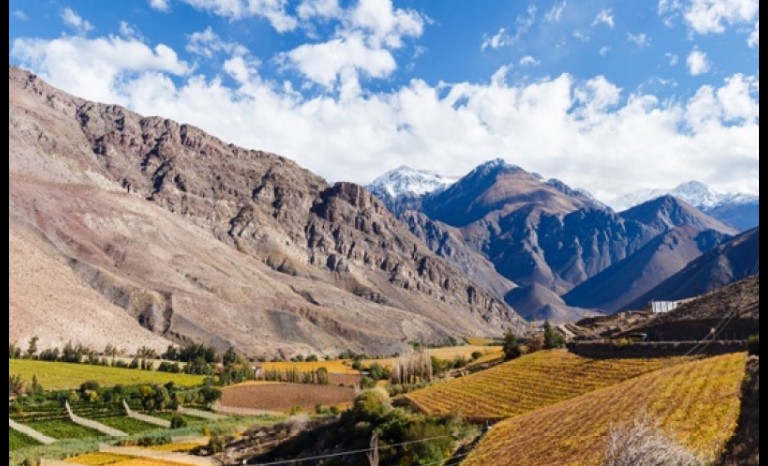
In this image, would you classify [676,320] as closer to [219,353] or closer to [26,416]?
[26,416]

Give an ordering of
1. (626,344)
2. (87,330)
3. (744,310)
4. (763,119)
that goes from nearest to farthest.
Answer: (763,119)
(744,310)
(626,344)
(87,330)

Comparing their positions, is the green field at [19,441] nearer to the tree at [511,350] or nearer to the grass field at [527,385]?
the grass field at [527,385]

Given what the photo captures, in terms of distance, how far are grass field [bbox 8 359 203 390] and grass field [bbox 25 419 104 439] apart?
16219 mm

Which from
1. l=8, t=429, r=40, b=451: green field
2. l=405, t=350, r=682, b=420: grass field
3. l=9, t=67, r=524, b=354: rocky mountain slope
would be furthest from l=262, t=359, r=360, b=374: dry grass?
l=405, t=350, r=682, b=420: grass field

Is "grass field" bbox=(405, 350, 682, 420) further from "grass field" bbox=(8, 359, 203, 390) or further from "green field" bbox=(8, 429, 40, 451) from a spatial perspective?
"grass field" bbox=(8, 359, 203, 390)

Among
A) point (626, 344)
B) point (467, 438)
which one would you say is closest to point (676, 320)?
point (626, 344)

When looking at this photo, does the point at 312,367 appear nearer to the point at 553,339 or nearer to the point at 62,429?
the point at 62,429

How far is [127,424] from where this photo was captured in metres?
60.6

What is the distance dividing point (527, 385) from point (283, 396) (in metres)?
41.5

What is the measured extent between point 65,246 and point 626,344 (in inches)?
5125

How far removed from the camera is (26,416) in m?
58.2

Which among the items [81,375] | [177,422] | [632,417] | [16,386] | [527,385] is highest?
[632,417]

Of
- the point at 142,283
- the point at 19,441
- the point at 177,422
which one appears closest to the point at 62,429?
the point at 19,441

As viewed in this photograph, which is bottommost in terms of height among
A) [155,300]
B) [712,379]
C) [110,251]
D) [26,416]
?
[26,416]
